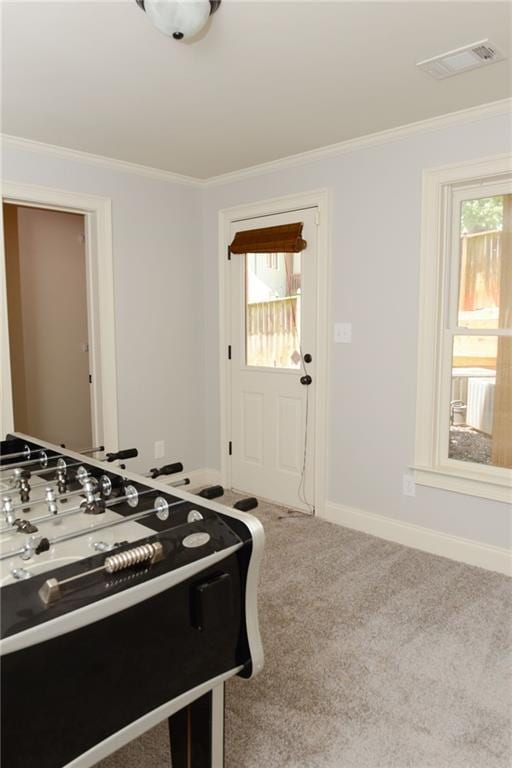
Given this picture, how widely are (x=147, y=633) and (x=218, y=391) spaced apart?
3179 mm

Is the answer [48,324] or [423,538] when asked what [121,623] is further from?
[48,324]

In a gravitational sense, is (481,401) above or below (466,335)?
below

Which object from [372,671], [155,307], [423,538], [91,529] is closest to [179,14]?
[91,529]

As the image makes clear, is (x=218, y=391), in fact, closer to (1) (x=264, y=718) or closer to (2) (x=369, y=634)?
(2) (x=369, y=634)

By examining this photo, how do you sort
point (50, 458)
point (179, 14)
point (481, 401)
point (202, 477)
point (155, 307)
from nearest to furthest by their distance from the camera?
point (179, 14)
point (50, 458)
point (481, 401)
point (155, 307)
point (202, 477)

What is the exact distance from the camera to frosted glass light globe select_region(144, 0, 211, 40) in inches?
68.2

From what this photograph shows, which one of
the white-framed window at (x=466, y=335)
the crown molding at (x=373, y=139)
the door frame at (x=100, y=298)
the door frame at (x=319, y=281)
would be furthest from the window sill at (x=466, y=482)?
the door frame at (x=100, y=298)

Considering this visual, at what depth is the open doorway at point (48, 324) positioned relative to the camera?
4473 mm

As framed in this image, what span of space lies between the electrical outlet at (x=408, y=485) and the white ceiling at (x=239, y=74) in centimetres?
199

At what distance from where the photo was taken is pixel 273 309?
381 cm

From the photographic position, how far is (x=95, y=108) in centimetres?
267

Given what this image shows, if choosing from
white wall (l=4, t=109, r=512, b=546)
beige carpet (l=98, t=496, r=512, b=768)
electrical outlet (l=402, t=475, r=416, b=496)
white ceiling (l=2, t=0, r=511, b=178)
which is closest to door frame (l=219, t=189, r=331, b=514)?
white wall (l=4, t=109, r=512, b=546)

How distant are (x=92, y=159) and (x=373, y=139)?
69.3 inches

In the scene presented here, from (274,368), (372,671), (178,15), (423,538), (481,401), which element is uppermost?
(178,15)
